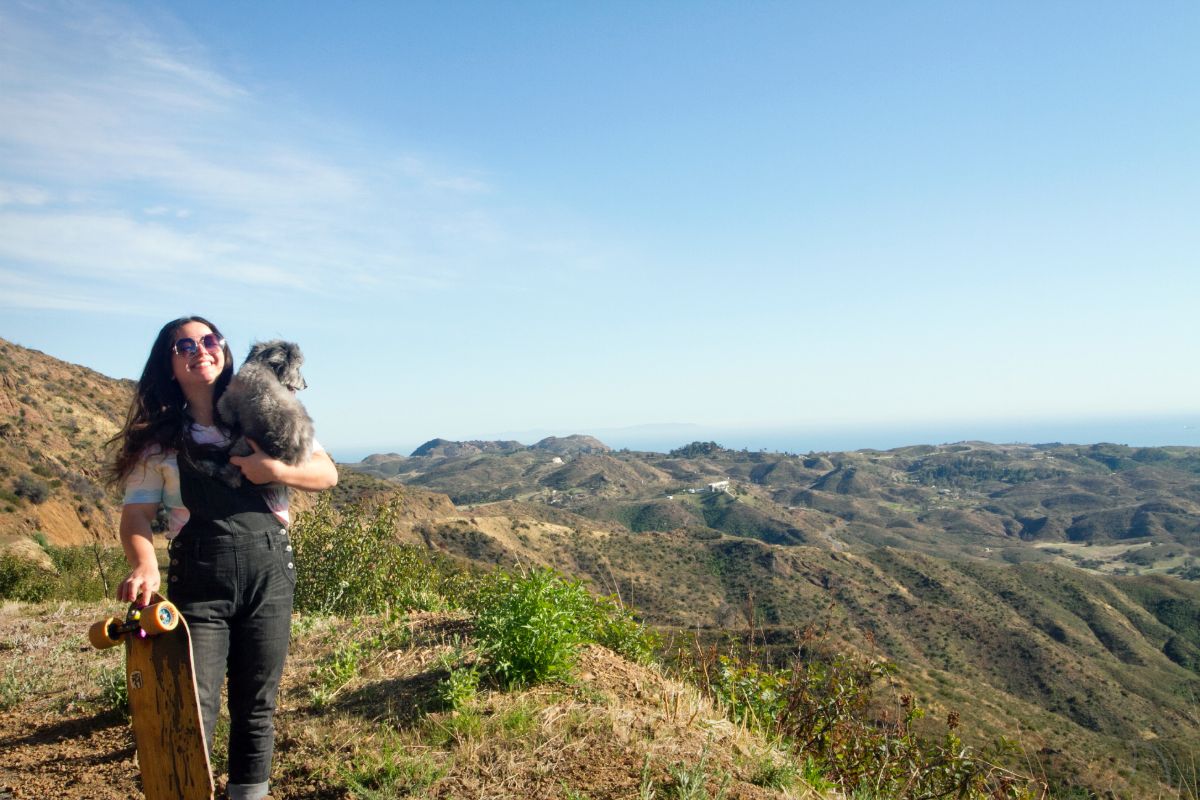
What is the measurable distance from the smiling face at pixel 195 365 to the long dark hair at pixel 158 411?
0.10 ft

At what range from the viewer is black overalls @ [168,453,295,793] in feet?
8.95

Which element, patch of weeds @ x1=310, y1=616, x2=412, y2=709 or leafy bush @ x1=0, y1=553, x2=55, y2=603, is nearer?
patch of weeds @ x1=310, y1=616, x2=412, y2=709

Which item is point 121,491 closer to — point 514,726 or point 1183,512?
point 514,726

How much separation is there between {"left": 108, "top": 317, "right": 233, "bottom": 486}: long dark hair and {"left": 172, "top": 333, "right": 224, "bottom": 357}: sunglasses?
0.06 m

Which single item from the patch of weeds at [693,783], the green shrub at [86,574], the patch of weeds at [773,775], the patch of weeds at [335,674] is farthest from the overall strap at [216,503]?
the green shrub at [86,574]

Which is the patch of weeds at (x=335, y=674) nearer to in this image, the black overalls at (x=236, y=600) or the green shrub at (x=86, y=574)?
the black overalls at (x=236, y=600)

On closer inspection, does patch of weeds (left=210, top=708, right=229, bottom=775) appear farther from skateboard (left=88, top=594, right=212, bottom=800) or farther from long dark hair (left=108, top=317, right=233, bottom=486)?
long dark hair (left=108, top=317, right=233, bottom=486)

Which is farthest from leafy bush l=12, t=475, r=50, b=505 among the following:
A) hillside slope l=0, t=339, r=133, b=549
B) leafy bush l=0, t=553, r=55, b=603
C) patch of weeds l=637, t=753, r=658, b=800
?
patch of weeds l=637, t=753, r=658, b=800

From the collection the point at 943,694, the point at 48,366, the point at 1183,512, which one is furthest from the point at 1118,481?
the point at 48,366

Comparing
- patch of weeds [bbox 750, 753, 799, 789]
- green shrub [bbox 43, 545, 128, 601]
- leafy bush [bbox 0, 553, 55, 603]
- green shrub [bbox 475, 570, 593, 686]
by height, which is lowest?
green shrub [bbox 43, 545, 128, 601]

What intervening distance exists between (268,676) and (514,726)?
1.23 metres

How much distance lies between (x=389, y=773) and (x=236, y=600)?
1068mm

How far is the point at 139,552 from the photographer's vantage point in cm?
277

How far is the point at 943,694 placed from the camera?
29.3 m
